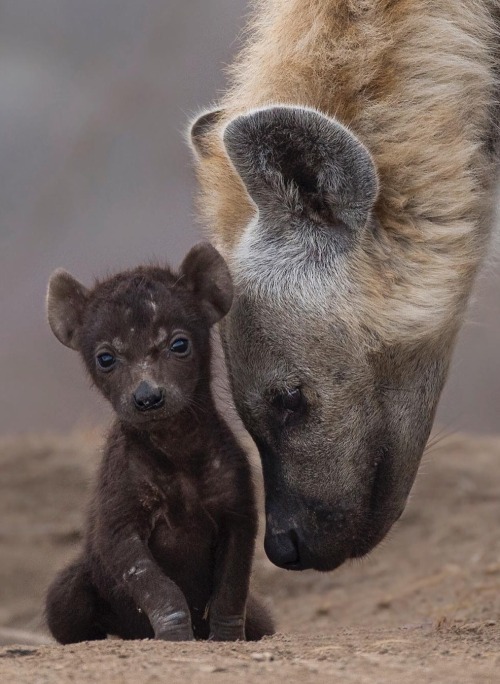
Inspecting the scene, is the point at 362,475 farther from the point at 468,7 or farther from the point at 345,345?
the point at 468,7

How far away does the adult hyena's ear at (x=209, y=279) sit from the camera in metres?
3.55

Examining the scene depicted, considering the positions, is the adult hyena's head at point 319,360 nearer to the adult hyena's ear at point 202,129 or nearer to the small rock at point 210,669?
the adult hyena's ear at point 202,129

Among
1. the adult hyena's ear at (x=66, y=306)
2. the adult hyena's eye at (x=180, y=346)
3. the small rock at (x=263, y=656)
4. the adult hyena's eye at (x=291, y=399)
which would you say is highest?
the adult hyena's ear at (x=66, y=306)

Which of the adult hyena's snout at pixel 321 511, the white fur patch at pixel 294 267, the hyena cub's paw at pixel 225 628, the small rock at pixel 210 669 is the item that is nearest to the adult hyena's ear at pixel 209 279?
the white fur patch at pixel 294 267

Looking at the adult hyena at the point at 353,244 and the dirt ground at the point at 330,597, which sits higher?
the adult hyena at the point at 353,244

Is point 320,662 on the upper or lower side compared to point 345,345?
lower

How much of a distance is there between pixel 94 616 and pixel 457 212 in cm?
147

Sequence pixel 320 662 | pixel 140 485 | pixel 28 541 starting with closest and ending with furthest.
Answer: pixel 320 662 < pixel 140 485 < pixel 28 541

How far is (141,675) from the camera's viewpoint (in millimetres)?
2637

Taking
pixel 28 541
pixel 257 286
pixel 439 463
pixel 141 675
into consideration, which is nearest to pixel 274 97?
pixel 257 286

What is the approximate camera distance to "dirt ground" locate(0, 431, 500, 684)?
2729 mm

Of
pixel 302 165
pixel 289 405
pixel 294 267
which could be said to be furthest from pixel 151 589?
pixel 302 165

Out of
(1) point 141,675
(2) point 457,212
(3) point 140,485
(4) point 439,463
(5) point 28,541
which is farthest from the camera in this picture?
(4) point 439,463

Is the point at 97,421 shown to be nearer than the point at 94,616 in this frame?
No
